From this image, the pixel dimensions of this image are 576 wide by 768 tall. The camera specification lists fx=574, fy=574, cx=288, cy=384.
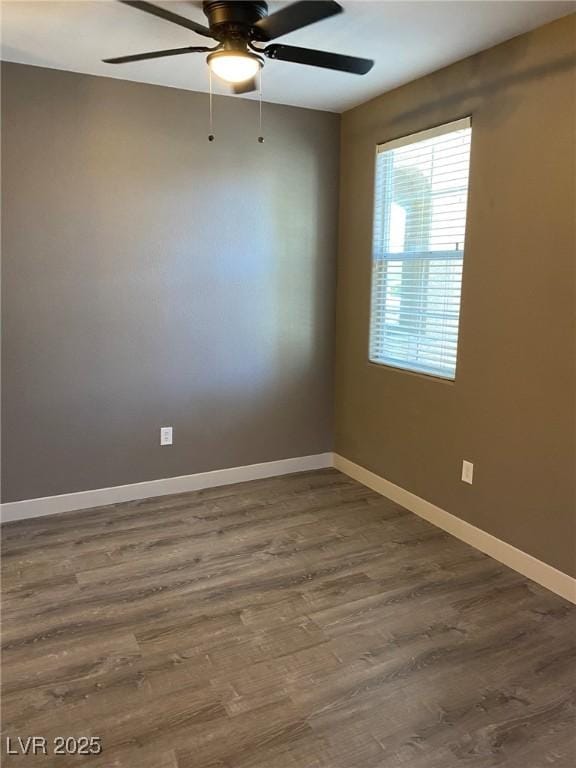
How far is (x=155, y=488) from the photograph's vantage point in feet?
11.9

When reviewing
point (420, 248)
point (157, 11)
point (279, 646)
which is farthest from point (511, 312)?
point (157, 11)

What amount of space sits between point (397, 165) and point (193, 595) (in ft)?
8.71

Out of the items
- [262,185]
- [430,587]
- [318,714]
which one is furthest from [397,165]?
[318,714]

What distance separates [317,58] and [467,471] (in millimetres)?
2091

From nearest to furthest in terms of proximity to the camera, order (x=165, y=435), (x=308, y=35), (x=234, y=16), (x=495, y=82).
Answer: (x=234, y=16) → (x=308, y=35) → (x=495, y=82) → (x=165, y=435)

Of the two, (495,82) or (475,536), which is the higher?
(495,82)

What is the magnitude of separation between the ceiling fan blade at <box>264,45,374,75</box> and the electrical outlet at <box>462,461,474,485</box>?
1951 millimetres

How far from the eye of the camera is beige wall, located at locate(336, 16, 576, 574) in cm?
247

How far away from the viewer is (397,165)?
345 cm

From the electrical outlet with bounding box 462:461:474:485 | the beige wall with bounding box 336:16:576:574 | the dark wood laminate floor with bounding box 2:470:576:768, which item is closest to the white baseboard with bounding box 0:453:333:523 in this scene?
the dark wood laminate floor with bounding box 2:470:576:768

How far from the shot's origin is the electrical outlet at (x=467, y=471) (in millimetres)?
3027

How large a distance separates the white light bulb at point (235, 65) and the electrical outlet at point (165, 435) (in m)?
2.08

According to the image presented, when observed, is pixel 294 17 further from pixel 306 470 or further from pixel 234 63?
pixel 306 470

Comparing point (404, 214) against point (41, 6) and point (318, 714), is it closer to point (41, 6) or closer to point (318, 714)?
point (41, 6)
